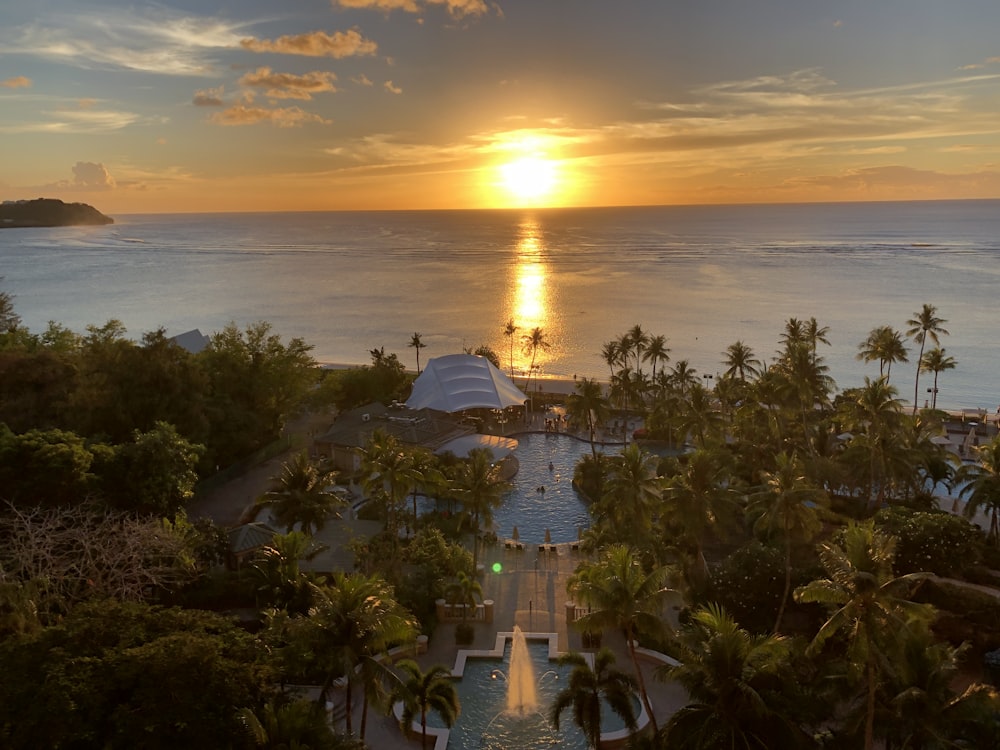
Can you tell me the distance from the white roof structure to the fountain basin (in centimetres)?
2450

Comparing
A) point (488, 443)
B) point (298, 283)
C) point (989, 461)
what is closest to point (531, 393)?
point (488, 443)

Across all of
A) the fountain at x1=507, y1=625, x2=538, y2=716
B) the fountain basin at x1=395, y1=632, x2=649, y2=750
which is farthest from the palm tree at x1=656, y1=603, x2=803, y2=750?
the fountain at x1=507, y1=625, x2=538, y2=716

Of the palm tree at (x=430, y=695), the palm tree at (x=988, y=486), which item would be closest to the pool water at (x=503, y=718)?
the palm tree at (x=430, y=695)

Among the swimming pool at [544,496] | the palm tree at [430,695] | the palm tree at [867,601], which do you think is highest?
the palm tree at [867,601]

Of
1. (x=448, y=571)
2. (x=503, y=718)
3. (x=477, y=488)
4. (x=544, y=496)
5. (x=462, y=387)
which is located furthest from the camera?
(x=462, y=387)

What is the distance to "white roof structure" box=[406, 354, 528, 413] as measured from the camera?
48.1 metres

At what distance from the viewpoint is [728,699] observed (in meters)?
15.4

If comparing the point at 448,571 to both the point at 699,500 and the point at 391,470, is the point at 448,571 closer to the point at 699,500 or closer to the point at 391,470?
the point at 391,470

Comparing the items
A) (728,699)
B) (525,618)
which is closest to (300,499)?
(525,618)

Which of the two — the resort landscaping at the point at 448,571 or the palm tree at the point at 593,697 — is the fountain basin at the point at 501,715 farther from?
the palm tree at the point at 593,697

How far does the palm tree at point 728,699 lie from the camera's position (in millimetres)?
15227

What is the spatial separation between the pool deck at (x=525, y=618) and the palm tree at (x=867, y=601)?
7.22 m

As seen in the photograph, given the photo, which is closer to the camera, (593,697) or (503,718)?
(593,697)

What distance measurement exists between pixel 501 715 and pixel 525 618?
5.81 meters
